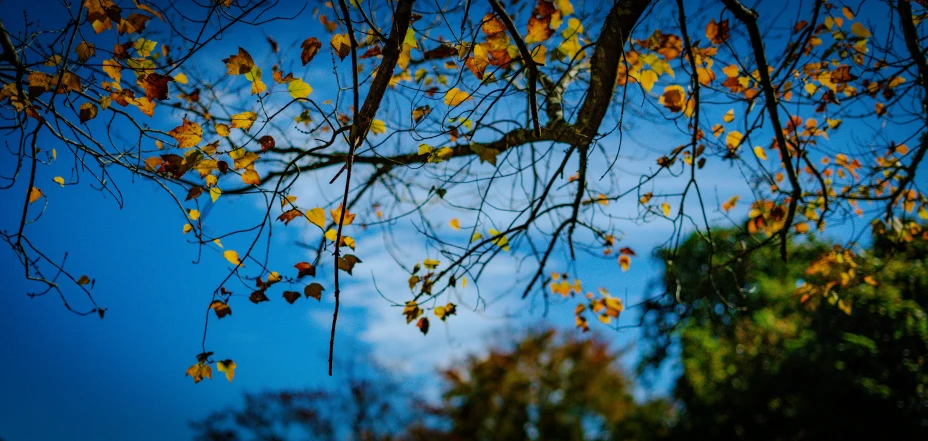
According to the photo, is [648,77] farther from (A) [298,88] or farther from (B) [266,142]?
(B) [266,142]

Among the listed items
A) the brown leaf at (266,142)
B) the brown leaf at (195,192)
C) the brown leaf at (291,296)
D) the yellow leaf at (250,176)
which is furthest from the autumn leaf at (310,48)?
the brown leaf at (291,296)

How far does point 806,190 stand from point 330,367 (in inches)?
132

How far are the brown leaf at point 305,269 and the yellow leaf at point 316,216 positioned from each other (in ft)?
1.41

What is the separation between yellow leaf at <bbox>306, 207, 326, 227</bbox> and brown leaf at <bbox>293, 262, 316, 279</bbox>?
0.43m

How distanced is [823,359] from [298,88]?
711 cm

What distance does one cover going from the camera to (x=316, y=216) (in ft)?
5.67

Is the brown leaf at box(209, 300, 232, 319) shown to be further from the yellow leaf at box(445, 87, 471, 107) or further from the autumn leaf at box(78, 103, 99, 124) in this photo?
the yellow leaf at box(445, 87, 471, 107)

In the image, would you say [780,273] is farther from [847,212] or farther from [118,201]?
[118,201]

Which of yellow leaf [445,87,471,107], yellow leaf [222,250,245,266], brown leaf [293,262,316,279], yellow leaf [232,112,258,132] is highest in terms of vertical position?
yellow leaf [445,87,471,107]

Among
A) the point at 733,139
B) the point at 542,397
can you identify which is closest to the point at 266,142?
the point at 733,139

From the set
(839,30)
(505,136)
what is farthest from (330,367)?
(839,30)

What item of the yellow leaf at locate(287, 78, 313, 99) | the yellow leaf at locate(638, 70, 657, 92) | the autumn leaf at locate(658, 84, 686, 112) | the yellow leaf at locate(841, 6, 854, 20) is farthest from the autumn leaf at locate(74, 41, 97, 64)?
the yellow leaf at locate(841, 6, 854, 20)

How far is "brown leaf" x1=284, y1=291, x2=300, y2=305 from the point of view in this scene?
2.12 m

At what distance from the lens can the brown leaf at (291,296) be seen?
212 centimetres
